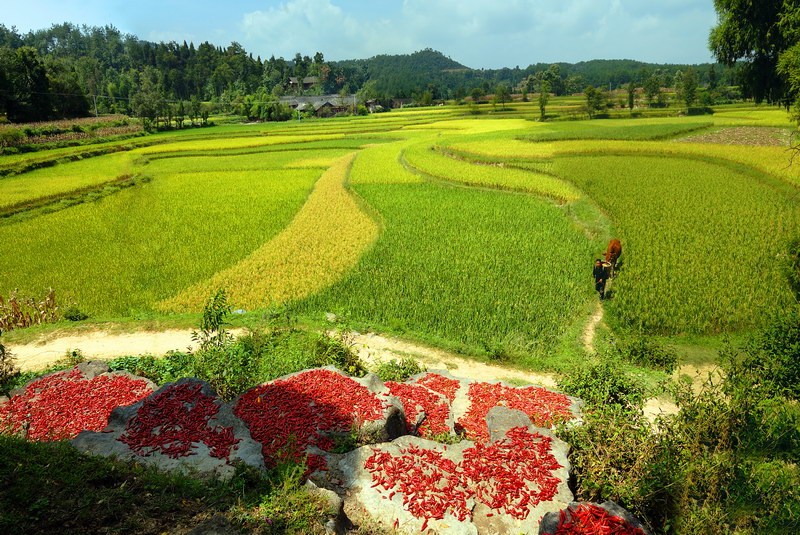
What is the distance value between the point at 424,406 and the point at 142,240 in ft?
53.6

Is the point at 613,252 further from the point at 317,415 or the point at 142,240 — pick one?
the point at 142,240

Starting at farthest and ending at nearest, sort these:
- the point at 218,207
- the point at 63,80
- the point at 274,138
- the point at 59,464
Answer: the point at 63,80
the point at 274,138
the point at 218,207
the point at 59,464

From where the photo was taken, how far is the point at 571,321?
37.9ft

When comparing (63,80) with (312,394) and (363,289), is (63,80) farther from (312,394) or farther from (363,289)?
(312,394)

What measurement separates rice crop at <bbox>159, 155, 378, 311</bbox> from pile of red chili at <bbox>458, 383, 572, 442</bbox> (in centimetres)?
716

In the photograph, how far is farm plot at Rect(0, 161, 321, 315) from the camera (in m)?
14.6

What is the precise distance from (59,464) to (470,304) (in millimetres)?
9240

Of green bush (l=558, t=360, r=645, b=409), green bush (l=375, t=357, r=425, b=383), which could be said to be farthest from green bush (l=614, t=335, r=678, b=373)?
green bush (l=375, t=357, r=425, b=383)

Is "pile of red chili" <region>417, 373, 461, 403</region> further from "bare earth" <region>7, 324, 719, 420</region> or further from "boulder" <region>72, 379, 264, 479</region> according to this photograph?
"boulder" <region>72, 379, 264, 479</region>

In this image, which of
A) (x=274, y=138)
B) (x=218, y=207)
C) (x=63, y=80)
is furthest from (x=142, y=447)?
(x=63, y=80)

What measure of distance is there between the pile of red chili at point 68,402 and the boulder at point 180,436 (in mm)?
1368

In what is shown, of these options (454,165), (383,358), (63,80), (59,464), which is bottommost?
(383,358)

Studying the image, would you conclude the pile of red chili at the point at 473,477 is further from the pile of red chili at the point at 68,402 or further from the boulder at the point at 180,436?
the pile of red chili at the point at 68,402

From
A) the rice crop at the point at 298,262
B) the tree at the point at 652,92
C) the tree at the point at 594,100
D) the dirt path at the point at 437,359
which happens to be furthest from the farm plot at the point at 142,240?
the tree at the point at 652,92
